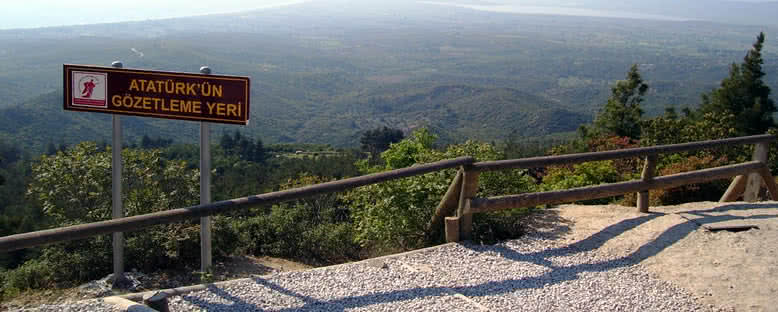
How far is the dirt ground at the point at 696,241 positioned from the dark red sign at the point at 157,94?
3.33 meters

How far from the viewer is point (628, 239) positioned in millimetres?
6137

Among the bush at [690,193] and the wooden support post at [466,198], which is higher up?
the wooden support post at [466,198]

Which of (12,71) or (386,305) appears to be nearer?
(386,305)

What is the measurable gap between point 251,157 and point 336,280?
175 feet

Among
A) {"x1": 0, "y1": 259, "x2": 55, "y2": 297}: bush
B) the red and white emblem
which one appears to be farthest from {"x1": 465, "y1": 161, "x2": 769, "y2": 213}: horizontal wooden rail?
{"x1": 0, "y1": 259, "x2": 55, "y2": 297}: bush

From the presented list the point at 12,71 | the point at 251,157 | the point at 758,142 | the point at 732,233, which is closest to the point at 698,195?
the point at 758,142

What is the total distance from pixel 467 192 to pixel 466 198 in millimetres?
62

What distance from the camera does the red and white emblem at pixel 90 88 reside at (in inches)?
216

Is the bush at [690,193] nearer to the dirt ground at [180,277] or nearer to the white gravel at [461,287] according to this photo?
the white gravel at [461,287]

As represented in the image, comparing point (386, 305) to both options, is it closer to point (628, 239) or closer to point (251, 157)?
point (628, 239)

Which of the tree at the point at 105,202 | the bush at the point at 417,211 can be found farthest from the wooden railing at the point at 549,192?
the tree at the point at 105,202

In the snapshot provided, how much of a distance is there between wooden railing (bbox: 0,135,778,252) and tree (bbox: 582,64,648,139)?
26.5m

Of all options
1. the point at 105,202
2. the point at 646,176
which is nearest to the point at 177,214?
the point at 105,202

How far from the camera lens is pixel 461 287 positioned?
506 centimetres
